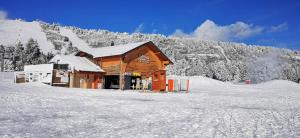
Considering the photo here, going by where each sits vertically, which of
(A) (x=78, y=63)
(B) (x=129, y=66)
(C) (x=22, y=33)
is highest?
(C) (x=22, y=33)

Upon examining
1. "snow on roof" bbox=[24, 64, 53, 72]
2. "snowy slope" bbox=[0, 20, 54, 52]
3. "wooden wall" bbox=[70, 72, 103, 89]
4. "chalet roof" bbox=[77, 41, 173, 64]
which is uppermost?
"snowy slope" bbox=[0, 20, 54, 52]

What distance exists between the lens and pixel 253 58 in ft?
650

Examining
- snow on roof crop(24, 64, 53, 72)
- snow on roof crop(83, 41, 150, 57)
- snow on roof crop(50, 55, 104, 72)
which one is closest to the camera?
snow on roof crop(24, 64, 53, 72)

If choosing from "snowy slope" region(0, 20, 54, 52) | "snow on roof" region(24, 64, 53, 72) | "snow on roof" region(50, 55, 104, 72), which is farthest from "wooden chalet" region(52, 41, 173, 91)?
"snowy slope" region(0, 20, 54, 52)

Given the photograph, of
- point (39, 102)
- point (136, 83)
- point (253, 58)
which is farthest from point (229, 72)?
point (39, 102)

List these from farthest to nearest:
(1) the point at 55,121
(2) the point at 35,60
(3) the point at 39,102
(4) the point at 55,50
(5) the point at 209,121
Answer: (4) the point at 55,50
(2) the point at 35,60
(3) the point at 39,102
(5) the point at 209,121
(1) the point at 55,121

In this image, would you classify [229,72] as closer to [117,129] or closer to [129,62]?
[129,62]

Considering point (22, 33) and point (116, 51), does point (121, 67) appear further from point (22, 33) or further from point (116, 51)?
point (22, 33)

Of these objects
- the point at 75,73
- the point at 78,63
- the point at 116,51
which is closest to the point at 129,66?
the point at 116,51

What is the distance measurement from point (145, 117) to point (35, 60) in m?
73.1

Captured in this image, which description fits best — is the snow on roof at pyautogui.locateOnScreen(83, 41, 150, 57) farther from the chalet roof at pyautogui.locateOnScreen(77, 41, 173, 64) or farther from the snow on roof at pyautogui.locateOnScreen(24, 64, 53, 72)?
the snow on roof at pyautogui.locateOnScreen(24, 64, 53, 72)

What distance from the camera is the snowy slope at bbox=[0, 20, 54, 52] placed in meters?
143

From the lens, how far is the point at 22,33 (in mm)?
162000

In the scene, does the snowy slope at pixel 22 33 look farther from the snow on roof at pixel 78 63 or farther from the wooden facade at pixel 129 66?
the wooden facade at pixel 129 66
